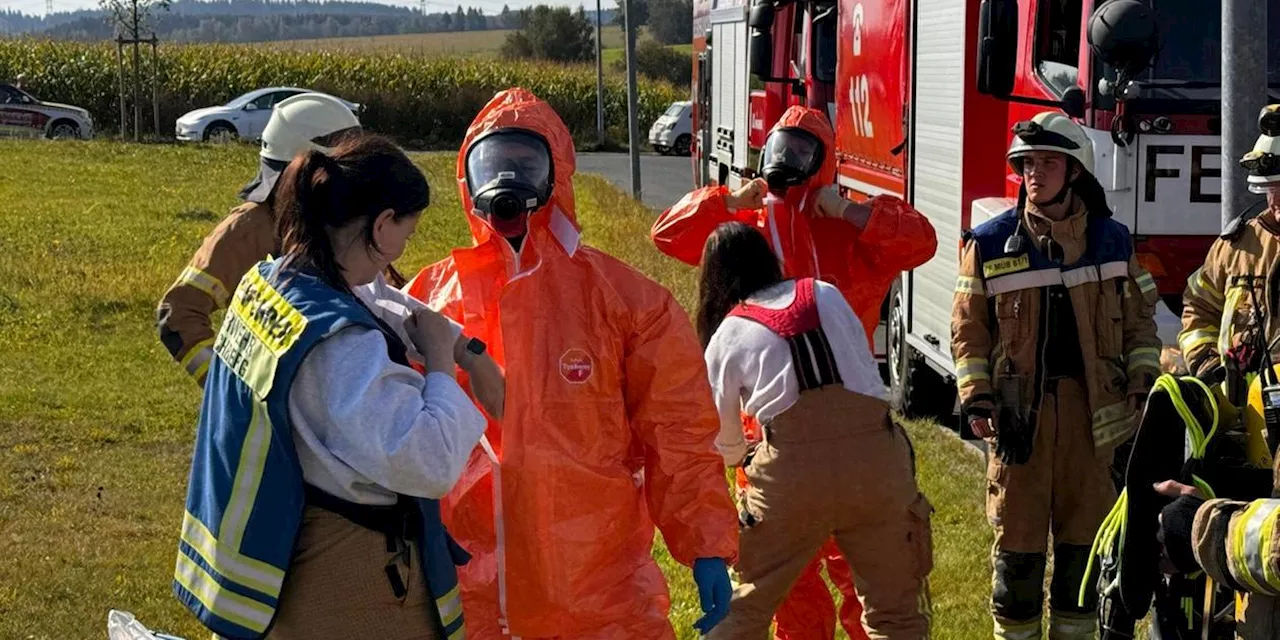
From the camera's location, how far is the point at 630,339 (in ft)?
11.8

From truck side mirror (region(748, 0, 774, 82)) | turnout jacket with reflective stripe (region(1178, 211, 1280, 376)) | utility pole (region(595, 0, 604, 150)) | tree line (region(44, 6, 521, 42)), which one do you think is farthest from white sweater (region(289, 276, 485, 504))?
tree line (region(44, 6, 521, 42))

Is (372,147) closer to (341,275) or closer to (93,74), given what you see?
(341,275)

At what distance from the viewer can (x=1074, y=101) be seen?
6.72 m

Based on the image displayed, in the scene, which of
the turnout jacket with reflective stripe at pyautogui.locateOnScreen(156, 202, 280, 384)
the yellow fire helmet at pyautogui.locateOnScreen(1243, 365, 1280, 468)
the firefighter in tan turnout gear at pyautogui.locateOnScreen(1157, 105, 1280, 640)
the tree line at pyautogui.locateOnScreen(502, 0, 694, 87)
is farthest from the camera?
the tree line at pyautogui.locateOnScreen(502, 0, 694, 87)

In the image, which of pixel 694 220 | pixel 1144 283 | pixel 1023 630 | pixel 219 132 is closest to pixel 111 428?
pixel 694 220

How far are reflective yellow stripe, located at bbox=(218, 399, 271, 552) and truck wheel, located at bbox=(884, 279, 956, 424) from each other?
7.06 meters

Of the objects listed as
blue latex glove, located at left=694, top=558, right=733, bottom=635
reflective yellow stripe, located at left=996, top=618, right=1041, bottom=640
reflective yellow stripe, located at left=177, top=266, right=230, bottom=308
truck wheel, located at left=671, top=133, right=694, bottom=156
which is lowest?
reflective yellow stripe, located at left=996, top=618, right=1041, bottom=640

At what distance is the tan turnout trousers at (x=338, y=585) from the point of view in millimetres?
2943

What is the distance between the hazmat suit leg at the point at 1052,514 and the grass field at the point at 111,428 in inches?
25.5

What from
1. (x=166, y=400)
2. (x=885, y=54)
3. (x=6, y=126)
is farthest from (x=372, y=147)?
(x=6, y=126)

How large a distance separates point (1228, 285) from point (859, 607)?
1.55 m

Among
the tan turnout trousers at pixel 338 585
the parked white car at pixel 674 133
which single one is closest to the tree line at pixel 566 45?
the parked white car at pixel 674 133

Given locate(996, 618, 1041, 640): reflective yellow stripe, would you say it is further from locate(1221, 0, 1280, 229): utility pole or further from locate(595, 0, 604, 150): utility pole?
locate(595, 0, 604, 150): utility pole

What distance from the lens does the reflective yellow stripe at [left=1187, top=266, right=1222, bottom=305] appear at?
5.20m
